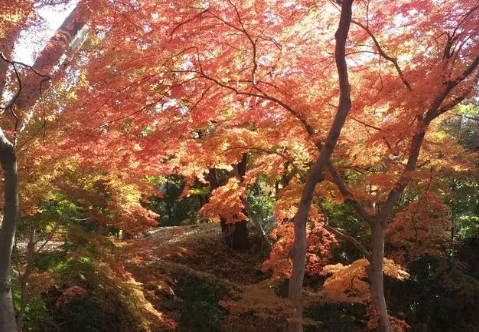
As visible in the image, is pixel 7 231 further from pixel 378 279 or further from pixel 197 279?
pixel 197 279

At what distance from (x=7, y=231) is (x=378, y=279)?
15.9ft

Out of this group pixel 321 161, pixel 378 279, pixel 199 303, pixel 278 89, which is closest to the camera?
pixel 321 161

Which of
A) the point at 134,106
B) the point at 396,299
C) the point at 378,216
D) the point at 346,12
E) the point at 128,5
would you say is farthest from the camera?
the point at 396,299

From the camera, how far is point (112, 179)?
6.95m

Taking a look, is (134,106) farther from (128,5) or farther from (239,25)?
(239,25)

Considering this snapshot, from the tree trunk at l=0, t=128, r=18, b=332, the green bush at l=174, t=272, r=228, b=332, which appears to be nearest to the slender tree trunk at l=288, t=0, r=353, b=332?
the tree trunk at l=0, t=128, r=18, b=332

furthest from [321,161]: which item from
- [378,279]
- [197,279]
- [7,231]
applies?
[197,279]

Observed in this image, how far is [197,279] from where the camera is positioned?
38.4 feet

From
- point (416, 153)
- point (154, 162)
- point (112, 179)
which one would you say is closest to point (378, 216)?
point (416, 153)

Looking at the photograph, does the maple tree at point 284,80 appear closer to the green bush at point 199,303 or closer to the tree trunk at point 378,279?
the tree trunk at point 378,279

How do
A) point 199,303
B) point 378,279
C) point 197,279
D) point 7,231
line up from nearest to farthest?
point 7,231 < point 378,279 < point 199,303 < point 197,279

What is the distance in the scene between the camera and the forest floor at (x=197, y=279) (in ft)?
27.9

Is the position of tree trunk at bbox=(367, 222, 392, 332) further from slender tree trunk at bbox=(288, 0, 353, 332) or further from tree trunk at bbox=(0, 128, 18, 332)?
tree trunk at bbox=(0, 128, 18, 332)

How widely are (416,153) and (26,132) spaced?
201 inches
